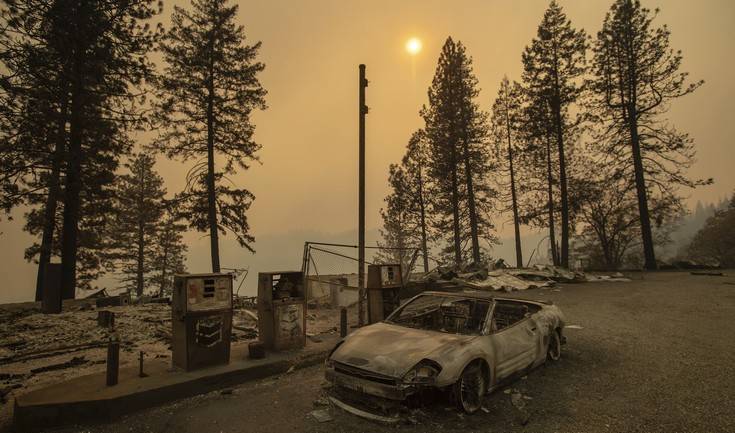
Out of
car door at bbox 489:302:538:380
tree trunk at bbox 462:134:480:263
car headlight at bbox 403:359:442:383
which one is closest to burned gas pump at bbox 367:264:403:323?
car door at bbox 489:302:538:380

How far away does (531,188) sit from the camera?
1013 inches

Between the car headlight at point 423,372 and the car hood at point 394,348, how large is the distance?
5cm

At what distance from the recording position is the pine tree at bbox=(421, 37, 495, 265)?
78.0 ft

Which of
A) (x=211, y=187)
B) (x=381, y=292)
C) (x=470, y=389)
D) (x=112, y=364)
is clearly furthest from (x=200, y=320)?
(x=211, y=187)

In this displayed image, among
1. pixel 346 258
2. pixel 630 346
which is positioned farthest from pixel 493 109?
pixel 630 346

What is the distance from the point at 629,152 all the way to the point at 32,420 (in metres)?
26.2

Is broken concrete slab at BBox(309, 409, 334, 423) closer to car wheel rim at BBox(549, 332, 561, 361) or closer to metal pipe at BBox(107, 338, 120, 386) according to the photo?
metal pipe at BBox(107, 338, 120, 386)

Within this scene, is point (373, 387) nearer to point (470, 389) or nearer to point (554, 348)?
point (470, 389)

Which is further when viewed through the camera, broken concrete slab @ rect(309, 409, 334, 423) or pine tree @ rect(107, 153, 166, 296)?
pine tree @ rect(107, 153, 166, 296)

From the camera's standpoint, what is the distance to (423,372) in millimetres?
3998

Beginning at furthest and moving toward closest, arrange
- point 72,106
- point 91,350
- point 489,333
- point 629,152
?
point 629,152 < point 72,106 < point 91,350 < point 489,333

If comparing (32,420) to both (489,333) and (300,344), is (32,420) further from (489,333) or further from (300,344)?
(489,333)

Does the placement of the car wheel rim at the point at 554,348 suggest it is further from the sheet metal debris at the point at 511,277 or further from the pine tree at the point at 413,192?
the pine tree at the point at 413,192

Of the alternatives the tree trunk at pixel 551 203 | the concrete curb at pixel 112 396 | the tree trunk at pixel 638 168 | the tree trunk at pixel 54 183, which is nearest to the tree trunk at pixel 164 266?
the tree trunk at pixel 54 183
